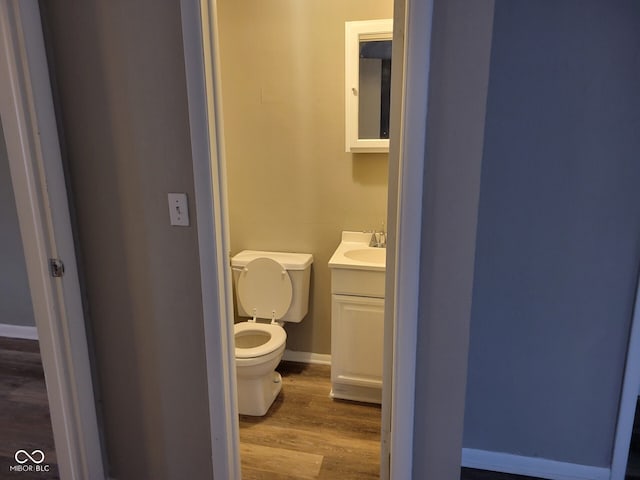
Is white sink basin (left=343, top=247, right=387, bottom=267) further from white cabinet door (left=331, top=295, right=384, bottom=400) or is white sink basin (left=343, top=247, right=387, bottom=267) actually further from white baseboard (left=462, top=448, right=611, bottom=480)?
white baseboard (left=462, top=448, right=611, bottom=480)

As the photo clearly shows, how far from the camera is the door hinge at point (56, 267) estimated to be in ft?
4.52

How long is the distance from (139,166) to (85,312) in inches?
21.8

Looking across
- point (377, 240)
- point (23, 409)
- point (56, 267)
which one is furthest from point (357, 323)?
point (23, 409)

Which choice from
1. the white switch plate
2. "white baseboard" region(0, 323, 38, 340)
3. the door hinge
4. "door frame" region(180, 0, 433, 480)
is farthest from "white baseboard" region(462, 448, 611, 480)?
"white baseboard" region(0, 323, 38, 340)

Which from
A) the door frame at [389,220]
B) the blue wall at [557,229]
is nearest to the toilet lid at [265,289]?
the door frame at [389,220]

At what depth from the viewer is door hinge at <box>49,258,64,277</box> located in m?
1.38

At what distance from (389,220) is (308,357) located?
5.39 ft

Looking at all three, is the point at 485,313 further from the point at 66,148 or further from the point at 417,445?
the point at 66,148

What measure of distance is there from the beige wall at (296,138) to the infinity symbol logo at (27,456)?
1.41 meters

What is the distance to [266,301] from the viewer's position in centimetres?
245

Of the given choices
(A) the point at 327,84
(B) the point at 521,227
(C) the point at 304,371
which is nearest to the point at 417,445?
(B) the point at 521,227

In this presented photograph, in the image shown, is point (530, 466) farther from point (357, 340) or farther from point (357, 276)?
point (357, 276)

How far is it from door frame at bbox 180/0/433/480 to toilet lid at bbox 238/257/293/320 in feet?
3.18

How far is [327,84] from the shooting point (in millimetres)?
2377
